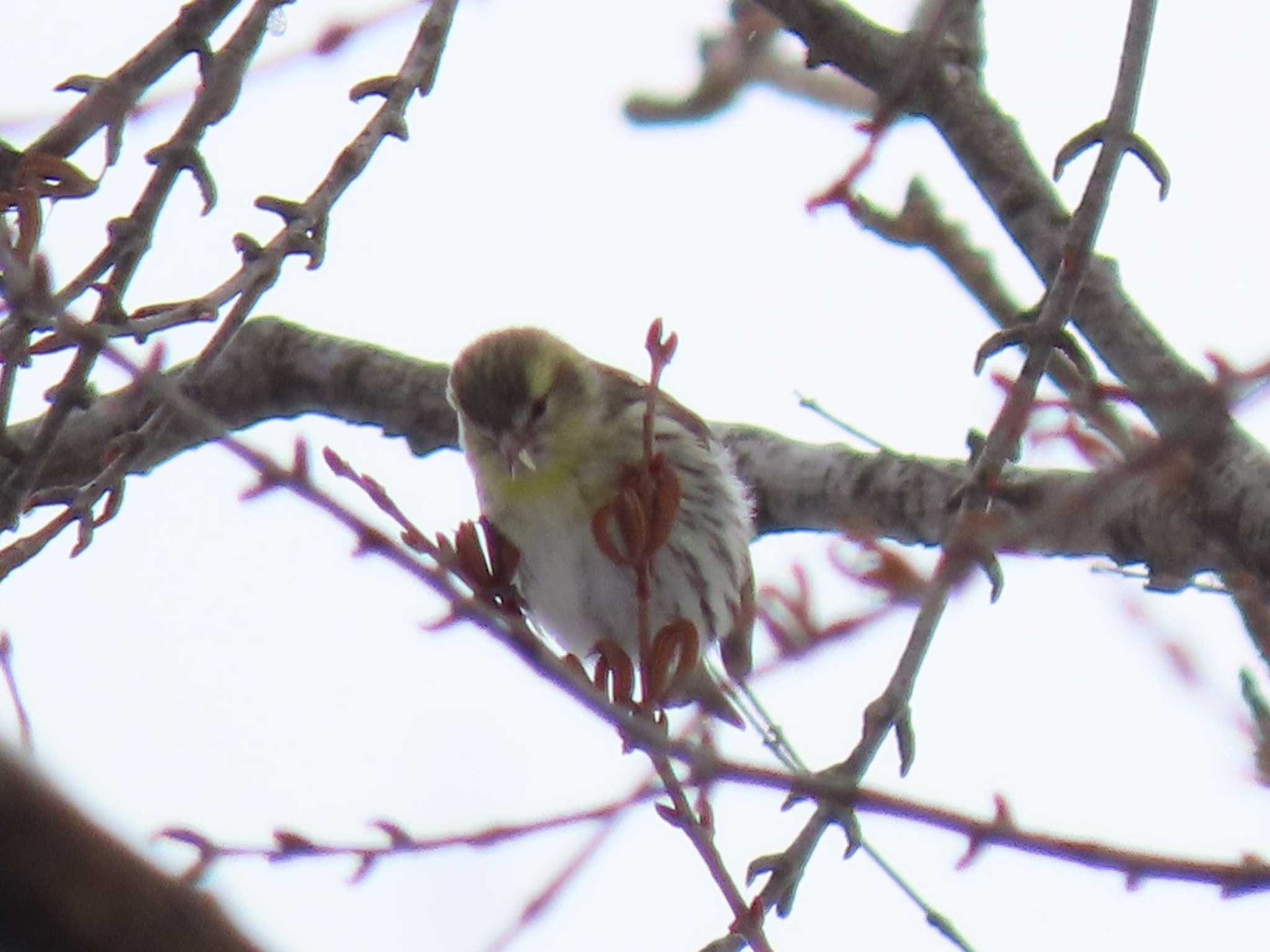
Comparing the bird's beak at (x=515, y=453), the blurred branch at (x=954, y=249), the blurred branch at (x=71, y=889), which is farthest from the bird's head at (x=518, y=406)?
the blurred branch at (x=71, y=889)

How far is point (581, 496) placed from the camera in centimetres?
446

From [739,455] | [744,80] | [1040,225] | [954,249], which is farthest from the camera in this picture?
[739,455]

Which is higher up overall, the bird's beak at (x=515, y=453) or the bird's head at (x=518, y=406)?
the bird's head at (x=518, y=406)

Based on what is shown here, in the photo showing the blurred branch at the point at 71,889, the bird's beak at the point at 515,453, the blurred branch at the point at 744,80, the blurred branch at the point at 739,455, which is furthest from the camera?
the bird's beak at the point at 515,453

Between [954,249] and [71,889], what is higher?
[954,249]

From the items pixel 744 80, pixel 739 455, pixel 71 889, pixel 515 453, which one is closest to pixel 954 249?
pixel 744 80

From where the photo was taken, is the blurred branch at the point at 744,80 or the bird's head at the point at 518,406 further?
the bird's head at the point at 518,406

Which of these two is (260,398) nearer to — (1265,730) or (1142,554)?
(1142,554)

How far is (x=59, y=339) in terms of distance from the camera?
6.92 ft

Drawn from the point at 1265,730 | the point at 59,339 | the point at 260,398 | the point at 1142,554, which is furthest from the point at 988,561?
the point at 260,398

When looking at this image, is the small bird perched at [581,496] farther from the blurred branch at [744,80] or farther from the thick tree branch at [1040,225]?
the thick tree branch at [1040,225]

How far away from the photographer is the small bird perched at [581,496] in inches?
176

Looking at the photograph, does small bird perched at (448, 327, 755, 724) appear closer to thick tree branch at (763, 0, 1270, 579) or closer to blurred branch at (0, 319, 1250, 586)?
blurred branch at (0, 319, 1250, 586)

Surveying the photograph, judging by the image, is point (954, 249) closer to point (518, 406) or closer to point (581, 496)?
point (581, 496)
